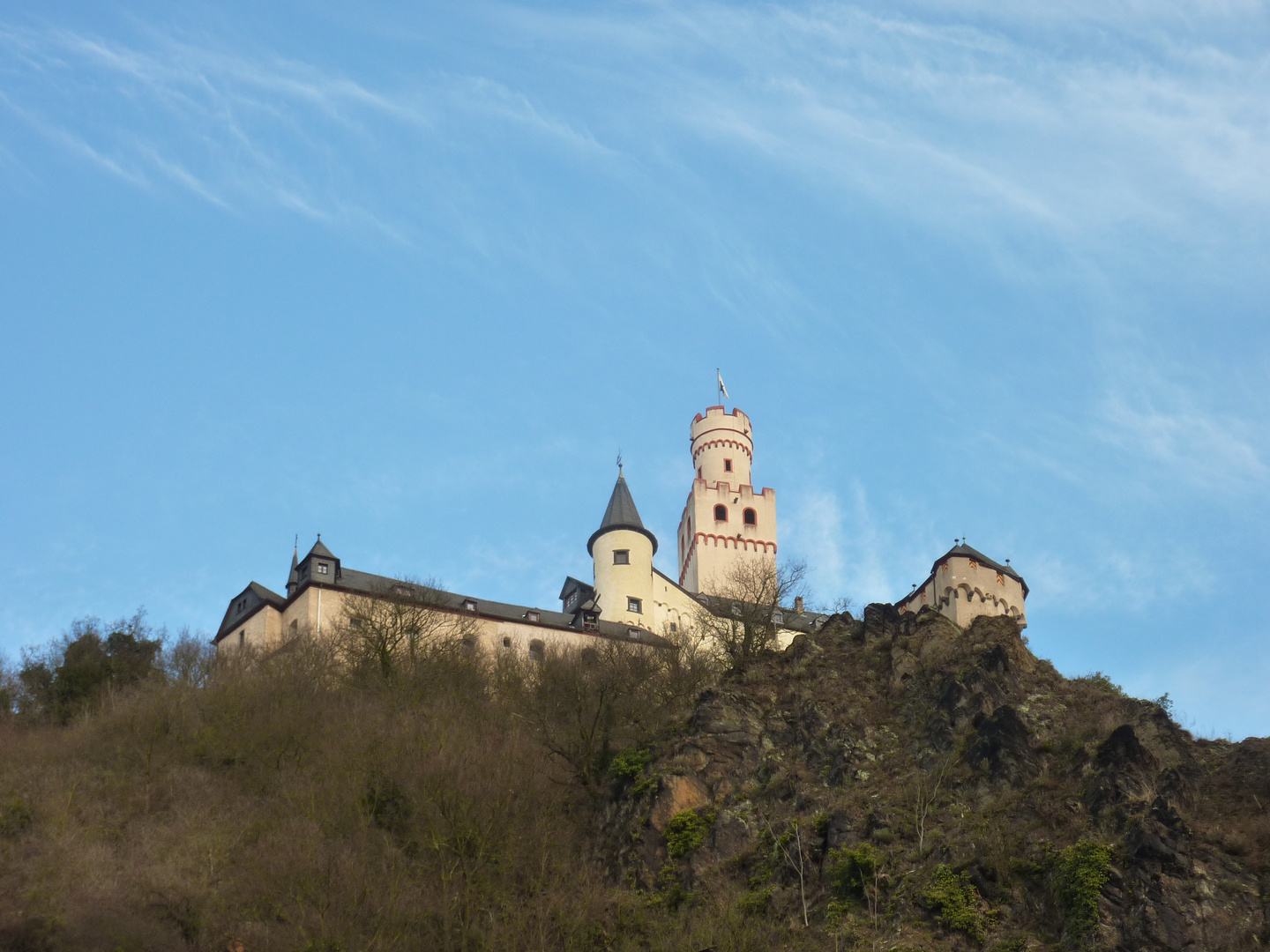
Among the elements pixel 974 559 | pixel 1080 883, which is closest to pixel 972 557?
pixel 974 559

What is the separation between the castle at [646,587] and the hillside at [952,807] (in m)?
→ 9.15

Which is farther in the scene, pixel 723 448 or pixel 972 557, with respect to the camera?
pixel 723 448

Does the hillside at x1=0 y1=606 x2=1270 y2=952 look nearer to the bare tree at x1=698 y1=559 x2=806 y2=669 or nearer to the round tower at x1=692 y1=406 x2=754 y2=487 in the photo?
the bare tree at x1=698 y1=559 x2=806 y2=669

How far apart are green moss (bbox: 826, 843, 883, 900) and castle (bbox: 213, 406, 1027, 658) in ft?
58.7

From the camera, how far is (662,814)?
1457 inches

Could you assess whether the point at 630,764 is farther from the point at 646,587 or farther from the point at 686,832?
the point at 646,587

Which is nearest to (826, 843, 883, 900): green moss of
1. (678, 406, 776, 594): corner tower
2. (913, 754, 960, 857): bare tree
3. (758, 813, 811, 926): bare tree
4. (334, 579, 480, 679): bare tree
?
(758, 813, 811, 926): bare tree

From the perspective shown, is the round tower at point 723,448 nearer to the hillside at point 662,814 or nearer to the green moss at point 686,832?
the hillside at point 662,814

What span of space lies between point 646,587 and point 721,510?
1636cm

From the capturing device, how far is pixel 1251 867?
2998 cm

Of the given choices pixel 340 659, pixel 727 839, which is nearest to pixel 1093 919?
pixel 727 839

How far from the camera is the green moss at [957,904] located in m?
30.0

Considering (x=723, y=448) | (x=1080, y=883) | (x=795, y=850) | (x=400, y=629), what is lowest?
(x=1080, y=883)

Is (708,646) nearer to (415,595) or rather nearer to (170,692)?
(415,595)
